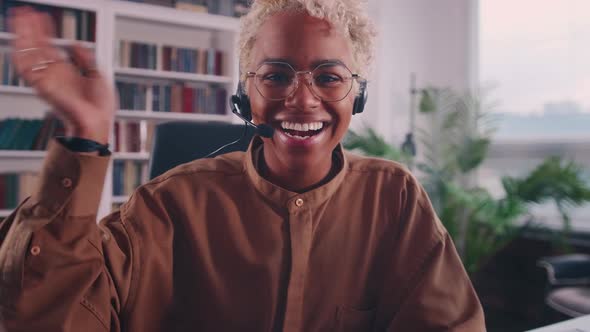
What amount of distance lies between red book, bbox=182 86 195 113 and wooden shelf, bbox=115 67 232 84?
8 cm

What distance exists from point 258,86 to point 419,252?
1.36 ft

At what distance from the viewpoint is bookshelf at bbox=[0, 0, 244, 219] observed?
3.14m

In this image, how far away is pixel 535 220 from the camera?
3377mm

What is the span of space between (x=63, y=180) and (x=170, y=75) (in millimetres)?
2947

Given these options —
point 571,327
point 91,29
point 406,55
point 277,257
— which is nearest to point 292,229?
point 277,257

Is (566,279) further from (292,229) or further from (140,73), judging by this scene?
(140,73)

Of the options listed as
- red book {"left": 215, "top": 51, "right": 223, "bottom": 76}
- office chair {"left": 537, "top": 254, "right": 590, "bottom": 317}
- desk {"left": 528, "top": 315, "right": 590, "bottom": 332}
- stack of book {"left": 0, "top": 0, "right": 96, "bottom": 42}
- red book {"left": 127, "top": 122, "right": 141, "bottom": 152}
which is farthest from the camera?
red book {"left": 215, "top": 51, "right": 223, "bottom": 76}

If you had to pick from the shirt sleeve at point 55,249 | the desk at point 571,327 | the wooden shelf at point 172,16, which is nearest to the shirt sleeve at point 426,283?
the desk at point 571,327

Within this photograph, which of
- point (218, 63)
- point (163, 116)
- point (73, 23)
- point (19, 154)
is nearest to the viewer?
point (19, 154)

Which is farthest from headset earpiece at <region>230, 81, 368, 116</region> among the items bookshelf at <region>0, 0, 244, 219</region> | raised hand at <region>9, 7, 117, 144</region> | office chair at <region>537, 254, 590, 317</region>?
bookshelf at <region>0, 0, 244, 219</region>

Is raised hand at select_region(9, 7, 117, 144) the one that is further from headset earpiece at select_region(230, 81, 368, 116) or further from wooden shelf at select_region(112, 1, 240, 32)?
wooden shelf at select_region(112, 1, 240, 32)

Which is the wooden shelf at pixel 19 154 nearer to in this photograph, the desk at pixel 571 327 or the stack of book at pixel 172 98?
the stack of book at pixel 172 98

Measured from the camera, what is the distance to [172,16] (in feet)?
11.1

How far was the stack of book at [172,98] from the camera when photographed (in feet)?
11.0
